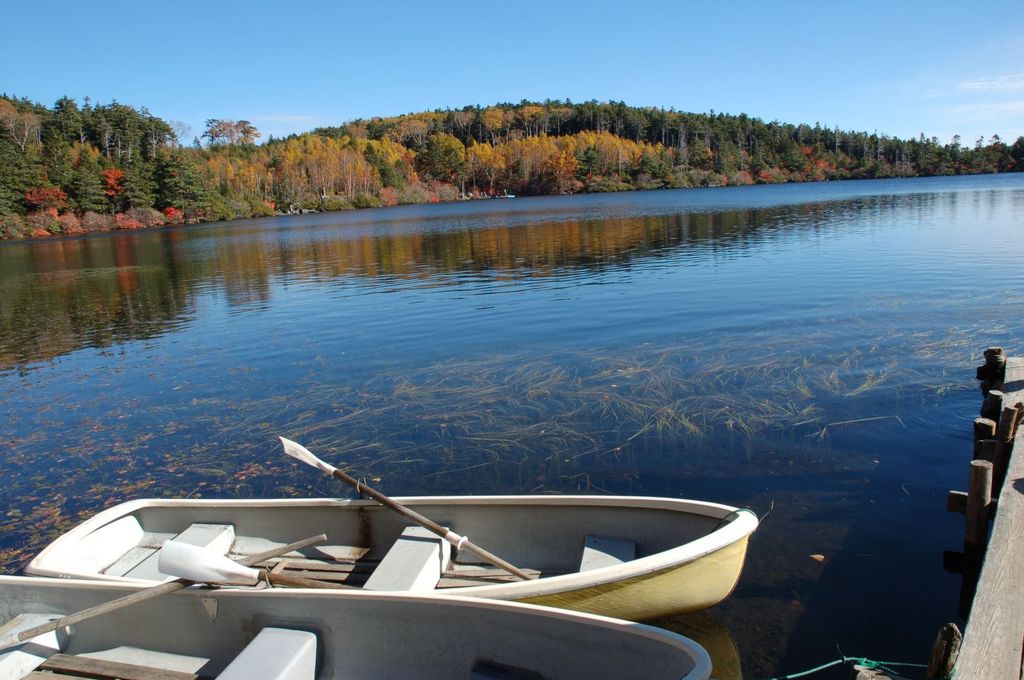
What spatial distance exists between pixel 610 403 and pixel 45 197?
333 feet

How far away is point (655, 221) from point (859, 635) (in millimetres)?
51635

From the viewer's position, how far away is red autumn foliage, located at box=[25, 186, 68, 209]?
88.4m

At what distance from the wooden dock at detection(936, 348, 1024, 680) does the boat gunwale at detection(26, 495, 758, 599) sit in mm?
1471

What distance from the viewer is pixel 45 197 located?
291ft

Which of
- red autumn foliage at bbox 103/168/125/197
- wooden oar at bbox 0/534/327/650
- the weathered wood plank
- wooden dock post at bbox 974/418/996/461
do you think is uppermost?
red autumn foliage at bbox 103/168/125/197

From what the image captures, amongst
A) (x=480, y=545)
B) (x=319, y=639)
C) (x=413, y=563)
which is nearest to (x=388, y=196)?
(x=480, y=545)

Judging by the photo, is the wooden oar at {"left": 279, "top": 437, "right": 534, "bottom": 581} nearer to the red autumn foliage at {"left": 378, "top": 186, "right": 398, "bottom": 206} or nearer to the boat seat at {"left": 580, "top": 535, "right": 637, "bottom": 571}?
the boat seat at {"left": 580, "top": 535, "right": 637, "bottom": 571}

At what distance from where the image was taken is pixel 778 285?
21938 mm

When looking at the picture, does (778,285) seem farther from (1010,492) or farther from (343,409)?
(1010,492)

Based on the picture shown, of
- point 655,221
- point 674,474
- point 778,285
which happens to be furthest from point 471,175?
point 674,474

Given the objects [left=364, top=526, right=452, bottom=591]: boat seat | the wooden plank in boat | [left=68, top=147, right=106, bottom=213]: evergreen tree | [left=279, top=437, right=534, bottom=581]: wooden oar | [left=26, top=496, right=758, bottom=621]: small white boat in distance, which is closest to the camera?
the wooden plank in boat

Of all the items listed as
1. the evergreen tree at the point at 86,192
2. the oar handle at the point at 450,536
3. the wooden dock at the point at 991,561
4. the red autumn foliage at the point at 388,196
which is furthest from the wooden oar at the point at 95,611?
the red autumn foliage at the point at 388,196

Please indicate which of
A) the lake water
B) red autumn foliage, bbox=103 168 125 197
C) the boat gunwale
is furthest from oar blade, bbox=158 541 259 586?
red autumn foliage, bbox=103 168 125 197

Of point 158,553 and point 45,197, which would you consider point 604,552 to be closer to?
point 158,553
